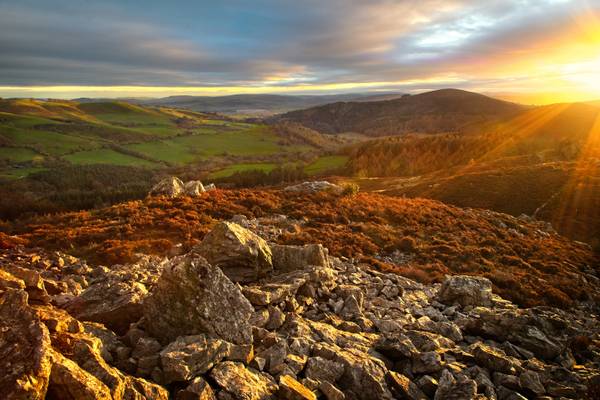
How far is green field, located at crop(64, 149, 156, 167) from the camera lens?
116 metres

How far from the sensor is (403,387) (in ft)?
26.1

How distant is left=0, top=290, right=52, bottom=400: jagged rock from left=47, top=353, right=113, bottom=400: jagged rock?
0.16 meters

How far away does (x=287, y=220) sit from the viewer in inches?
1054

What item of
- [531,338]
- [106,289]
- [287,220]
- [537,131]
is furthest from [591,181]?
[537,131]

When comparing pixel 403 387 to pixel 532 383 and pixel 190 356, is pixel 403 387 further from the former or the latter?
pixel 190 356

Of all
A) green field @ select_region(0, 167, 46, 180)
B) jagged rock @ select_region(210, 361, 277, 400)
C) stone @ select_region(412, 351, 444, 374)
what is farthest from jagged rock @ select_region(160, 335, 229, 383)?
green field @ select_region(0, 167, 46, 180)

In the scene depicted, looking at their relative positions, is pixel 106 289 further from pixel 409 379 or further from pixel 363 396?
pixel 409 379

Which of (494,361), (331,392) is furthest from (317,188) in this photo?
(331,392)

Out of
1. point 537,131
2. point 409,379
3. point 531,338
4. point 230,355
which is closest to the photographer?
point 230,355

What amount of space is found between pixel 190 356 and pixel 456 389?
5.81 metres

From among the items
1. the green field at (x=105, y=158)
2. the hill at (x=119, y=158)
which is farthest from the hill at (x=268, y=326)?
the green field at (x=105, y=158)

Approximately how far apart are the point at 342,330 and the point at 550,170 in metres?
54.3

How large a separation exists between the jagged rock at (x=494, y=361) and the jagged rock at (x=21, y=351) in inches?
377

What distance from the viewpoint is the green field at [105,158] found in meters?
116
